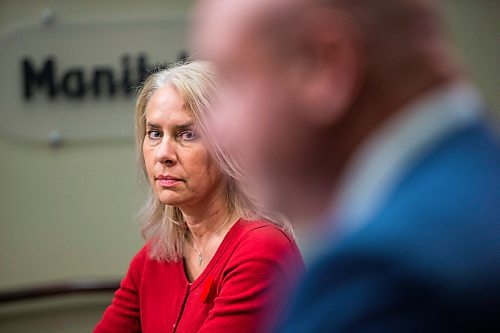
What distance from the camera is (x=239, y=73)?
623mm

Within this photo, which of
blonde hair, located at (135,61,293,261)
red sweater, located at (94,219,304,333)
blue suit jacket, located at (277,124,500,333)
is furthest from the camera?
blonde hair, located at (135,61,293,261)

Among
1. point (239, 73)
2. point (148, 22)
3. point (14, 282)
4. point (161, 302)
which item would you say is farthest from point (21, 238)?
point (239, 73)

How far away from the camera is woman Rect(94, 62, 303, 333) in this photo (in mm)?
1776

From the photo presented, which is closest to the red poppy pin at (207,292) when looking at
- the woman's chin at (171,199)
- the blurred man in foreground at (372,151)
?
the woman's chin at (171,199)

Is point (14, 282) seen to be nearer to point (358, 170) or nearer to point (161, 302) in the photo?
point (161, 302)

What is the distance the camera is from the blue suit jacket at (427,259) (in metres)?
0.53

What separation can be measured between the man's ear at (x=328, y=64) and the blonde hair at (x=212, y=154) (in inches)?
50.7

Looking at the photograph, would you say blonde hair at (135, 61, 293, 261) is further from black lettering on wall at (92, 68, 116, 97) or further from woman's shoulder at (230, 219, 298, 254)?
black lettering on wall at (92, 68, 116, 97)

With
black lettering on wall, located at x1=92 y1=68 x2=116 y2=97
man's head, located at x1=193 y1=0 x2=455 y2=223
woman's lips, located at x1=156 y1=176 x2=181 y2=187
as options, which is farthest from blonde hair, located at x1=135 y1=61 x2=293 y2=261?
black lettering on wall, located at x1=92 y1=68 x2=116 y2=97

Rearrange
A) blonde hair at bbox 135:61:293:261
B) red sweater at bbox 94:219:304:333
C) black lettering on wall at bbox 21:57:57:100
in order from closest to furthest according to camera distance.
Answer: red sweater at bbox 94:219:304:333 < blonde hair at bbox 135:61:293:261 < black lettering on wall at bbox 21:57:57:100

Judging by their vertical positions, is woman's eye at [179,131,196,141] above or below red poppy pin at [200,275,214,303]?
above

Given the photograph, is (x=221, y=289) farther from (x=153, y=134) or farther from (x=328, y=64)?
(x=328, y=64)

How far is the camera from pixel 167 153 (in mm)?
1938

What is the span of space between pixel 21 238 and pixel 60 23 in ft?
3.48
